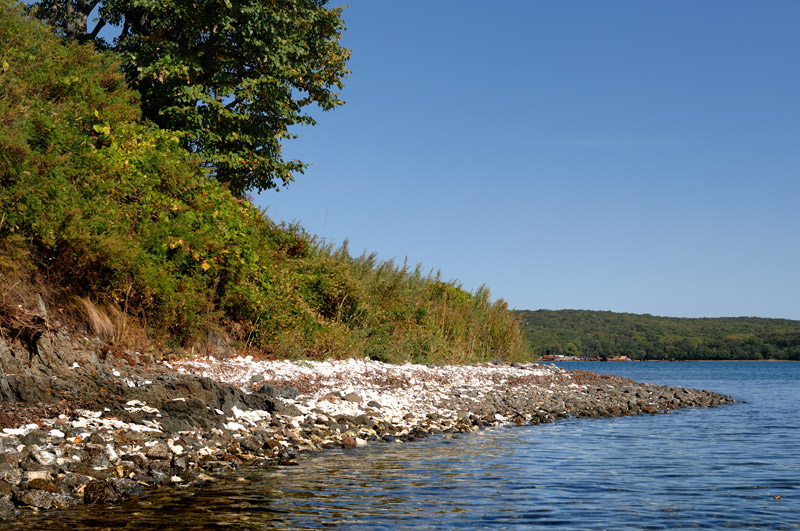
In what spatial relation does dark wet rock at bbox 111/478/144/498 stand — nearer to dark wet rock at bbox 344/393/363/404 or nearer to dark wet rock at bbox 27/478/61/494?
dark wet rock at bbox 27/478/61/494

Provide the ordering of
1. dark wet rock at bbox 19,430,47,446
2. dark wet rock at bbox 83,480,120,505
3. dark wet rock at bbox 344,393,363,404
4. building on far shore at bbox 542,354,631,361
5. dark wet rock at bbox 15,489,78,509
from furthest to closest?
building on far shore at bbox 542,354,631,361 < dark wet rock at bbox 344,393,363,404 < dark wet rock at bbox 19,430,47,446 < dark wet rock at bbox 83,480,120,505 < dark wet rock at bbox 15,489,78,509

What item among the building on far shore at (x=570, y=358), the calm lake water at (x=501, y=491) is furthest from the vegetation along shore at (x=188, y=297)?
the building on far shore at (x=570, y=358)

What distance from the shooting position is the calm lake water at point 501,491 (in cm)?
640

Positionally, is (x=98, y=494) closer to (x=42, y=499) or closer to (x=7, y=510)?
(x=42, y=499)

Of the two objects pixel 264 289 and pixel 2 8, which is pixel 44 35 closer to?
pixel 2 8

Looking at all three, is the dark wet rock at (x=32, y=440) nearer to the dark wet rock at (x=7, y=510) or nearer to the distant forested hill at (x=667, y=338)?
the dark wet rock at (x=7, y=510)

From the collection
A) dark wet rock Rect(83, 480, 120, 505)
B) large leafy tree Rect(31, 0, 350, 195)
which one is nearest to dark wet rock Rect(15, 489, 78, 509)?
dark wet rock Rect(83, 480, 120, 505)

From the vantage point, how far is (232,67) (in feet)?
68.0

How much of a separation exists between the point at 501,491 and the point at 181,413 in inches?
175

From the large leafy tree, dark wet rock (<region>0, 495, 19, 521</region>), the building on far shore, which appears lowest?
the building on far shore

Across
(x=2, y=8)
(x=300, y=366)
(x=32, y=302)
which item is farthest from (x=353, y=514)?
(x=2, y=8)

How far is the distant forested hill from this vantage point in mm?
79188

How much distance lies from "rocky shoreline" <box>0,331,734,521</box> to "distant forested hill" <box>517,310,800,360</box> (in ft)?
203

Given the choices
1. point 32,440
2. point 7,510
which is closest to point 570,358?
point 32,440
